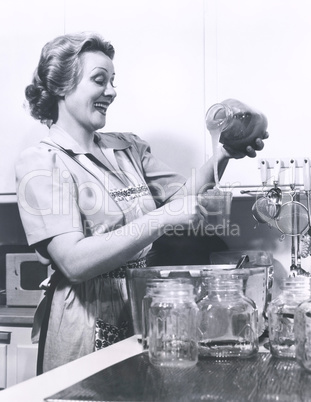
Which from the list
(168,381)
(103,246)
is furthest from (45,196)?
(168,381)

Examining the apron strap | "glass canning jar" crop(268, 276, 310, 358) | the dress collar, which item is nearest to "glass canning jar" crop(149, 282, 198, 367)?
"glass canning jar" crop(268, 276, 310, 358)

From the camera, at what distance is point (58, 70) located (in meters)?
1.90

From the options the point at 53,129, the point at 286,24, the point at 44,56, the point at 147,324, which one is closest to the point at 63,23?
the point at 44,56

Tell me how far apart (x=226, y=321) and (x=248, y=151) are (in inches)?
27.7

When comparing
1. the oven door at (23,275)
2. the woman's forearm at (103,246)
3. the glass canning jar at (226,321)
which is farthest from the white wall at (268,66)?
the glass canning jar at (226,321)

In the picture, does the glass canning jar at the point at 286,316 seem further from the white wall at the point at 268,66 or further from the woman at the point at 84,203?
the white wall at the point at 268,66

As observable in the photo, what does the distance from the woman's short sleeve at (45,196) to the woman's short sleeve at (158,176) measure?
1.30 feet

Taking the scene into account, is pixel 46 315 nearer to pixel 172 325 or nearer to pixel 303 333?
pixel 172 325

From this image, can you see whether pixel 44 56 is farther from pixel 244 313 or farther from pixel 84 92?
pixel 244 313

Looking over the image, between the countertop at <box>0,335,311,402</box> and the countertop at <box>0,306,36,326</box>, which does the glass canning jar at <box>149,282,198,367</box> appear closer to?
the countertop at <box>0,335,311,402</box>

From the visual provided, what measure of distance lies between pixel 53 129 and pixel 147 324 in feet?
2.92

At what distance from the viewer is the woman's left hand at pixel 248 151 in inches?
67.7

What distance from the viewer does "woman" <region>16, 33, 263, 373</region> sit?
62.2 inches

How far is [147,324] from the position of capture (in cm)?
119
